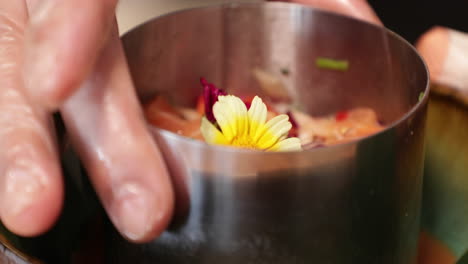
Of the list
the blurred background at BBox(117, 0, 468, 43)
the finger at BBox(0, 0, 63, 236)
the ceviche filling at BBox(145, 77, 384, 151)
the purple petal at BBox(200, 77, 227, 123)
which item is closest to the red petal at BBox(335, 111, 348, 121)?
the ceviche filling at BBox(145, 77, 384, 151)

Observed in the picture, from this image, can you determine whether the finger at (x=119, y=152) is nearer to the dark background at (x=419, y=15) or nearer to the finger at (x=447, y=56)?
the finger at (x=447, y=56)

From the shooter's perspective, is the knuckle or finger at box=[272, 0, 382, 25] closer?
the knuckle

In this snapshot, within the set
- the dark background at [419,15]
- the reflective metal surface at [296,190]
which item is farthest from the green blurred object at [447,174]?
the dark background at [419,15]

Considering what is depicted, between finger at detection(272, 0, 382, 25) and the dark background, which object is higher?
finger at detection(272, 0, 382, 25)

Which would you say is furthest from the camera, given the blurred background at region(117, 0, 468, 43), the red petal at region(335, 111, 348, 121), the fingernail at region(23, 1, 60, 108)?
the blurred background at region(117, 0, 468, 43)

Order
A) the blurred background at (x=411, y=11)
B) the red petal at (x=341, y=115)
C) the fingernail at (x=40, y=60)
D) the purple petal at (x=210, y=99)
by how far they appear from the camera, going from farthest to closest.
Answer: the blurred background at (x=411, y=11) → the red petal at (x=341, y=115) → the purple petal at (x=210, y=99) → the fingernail at (x=40, y=60)

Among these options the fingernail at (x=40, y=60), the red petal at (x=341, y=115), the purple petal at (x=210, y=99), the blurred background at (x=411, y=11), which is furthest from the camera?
the blurred background at (x=411, y=11)

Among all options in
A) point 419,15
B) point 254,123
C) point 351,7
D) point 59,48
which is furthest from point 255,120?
point 419,15

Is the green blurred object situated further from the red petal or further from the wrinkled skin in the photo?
the wrinkled skin
